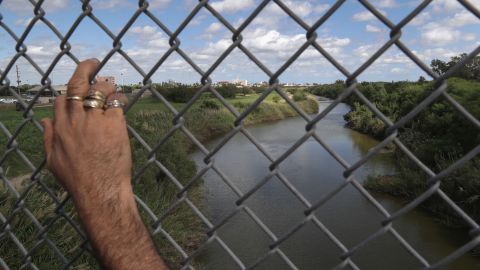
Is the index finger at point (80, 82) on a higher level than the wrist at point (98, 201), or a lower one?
higher

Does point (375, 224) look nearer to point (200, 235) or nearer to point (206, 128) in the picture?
point (200, 235)

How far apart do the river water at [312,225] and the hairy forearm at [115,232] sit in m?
5.46

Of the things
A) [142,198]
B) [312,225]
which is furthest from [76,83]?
[312,225]

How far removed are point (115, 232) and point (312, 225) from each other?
398 inches

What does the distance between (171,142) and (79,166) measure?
10156 millimetres

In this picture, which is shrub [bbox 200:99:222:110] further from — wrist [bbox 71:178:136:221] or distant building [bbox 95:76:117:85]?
wrist [bbox 71:178:136:221]

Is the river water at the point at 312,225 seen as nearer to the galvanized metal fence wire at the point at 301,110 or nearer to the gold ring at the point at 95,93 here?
the galvanized metal fence wire at the point at 301,110

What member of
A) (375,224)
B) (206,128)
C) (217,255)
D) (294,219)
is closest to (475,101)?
(375,224)

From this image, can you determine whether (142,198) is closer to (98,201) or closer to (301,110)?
(98,201)

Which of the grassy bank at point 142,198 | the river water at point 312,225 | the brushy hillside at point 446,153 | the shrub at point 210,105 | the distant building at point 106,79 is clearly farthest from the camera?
the shrub at point 210,105

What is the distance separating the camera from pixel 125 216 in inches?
45.9

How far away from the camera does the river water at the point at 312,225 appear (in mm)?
9109

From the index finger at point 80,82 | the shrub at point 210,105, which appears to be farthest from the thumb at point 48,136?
the shrub at point 210,105

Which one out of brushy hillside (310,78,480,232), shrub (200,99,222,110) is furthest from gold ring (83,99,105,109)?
shrub (200,99,222,110)
